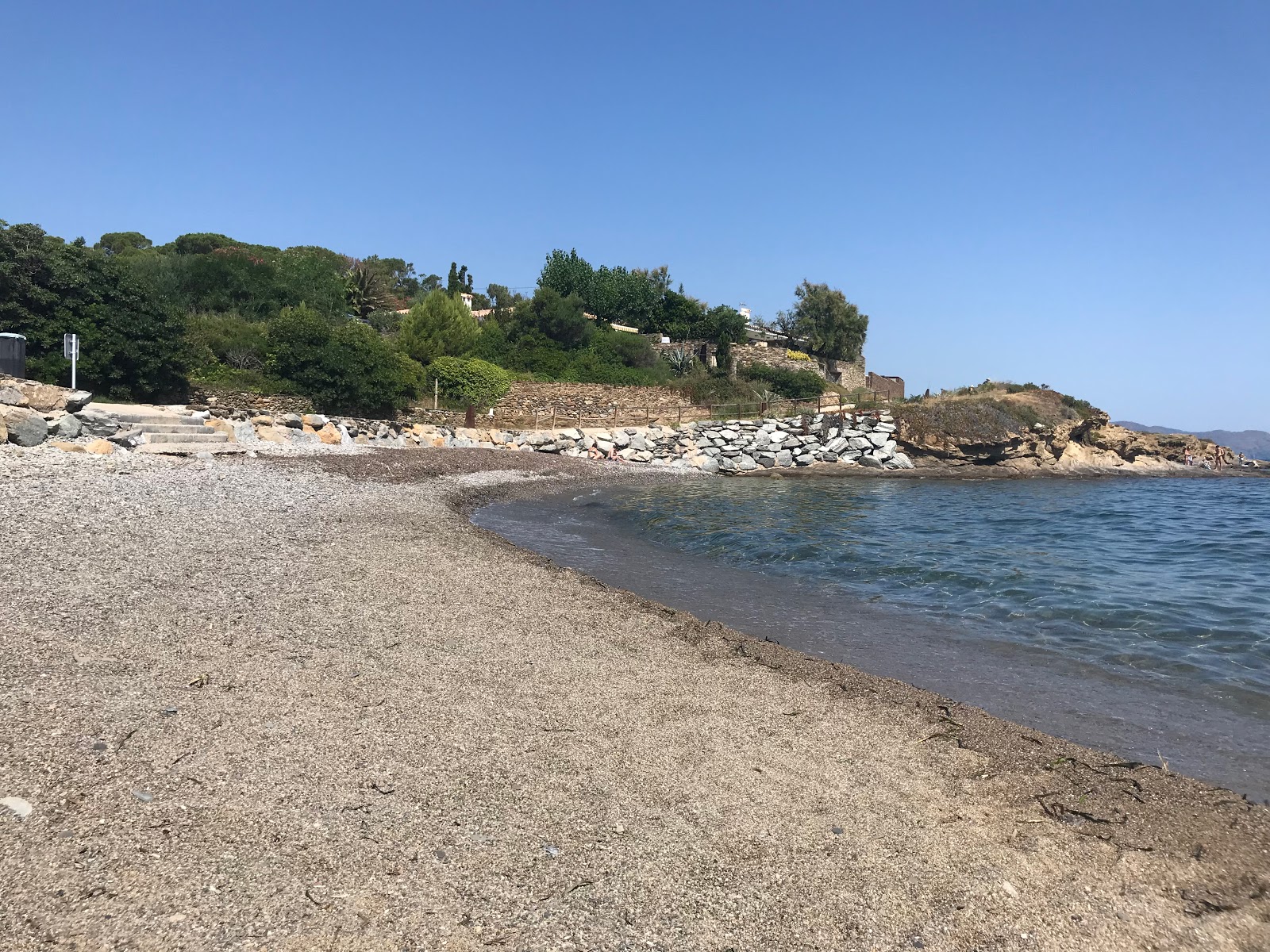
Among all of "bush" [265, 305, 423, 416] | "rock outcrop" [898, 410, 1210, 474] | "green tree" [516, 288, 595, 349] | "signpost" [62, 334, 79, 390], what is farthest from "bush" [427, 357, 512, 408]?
"rock outcrop" [898, 410, 1210, 474]

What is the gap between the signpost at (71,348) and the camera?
61.6ft

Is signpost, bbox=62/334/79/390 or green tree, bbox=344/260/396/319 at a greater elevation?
green tree, bbox=344/260/396/319

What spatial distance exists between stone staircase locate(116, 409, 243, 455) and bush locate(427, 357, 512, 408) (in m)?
13.9

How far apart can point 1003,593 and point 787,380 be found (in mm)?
35951

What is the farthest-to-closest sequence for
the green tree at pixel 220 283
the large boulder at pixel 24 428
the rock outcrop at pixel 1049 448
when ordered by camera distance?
1. the green tree at pixel 220 283
2. the rock outcrop at pixel 1049 448
3. the large boulder at pixel 24 428

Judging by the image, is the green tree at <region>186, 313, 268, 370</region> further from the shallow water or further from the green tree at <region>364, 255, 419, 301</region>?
the green tree at <region>364, 255, 419, 301</region>

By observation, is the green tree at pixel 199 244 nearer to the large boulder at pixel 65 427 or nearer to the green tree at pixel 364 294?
the green tree at pixel 364 294

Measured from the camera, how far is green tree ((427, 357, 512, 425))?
112 ft

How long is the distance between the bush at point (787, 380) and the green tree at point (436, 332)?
16.8 metres

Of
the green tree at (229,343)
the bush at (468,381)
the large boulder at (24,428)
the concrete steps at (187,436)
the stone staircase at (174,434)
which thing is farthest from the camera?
the bush at (468,381)

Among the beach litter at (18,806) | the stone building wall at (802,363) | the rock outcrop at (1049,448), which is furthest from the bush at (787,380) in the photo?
the beach litter at (18,806)

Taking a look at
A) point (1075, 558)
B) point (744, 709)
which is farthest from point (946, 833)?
point (1075, 558)

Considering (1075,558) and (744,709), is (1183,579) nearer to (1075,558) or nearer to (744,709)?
(1075,558)

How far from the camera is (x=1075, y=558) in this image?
13.1 meters
